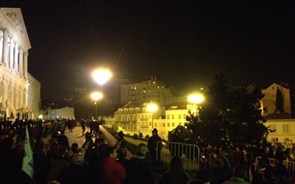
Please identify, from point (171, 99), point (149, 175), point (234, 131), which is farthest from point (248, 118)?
point (171, 99)

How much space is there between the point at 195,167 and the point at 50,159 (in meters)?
7.66

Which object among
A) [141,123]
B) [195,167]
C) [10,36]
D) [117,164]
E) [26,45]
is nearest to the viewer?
[117,164]

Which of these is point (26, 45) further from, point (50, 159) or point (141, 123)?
point (50, 159)

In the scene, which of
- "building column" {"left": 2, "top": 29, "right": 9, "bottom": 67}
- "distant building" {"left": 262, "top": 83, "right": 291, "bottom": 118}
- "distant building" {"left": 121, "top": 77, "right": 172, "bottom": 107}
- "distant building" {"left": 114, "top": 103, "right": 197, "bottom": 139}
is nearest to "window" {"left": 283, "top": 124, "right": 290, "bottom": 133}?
"distant building" {"left": 262, "top": 83, "right": 291, "bottom": 118}

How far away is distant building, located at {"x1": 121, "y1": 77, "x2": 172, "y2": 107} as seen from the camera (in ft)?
493

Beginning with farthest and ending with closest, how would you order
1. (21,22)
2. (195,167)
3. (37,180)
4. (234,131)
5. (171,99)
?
(171,99) → (21,22) → (234,131) → (195,167) → (37,180)

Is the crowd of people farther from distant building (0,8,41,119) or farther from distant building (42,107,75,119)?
distant building (42,107,75,119)

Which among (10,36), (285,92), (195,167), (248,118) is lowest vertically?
(195,167)

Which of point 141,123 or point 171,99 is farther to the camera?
point 171,99

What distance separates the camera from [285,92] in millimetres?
78375

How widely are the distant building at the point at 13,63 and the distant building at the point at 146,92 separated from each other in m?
64.7

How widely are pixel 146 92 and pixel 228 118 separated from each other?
121589 millimetres

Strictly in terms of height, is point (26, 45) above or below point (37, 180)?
above

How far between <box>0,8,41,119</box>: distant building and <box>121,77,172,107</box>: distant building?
6472cm
